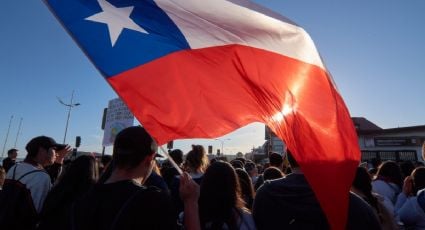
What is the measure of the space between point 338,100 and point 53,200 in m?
2.84

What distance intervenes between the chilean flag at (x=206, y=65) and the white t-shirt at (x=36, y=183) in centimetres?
177

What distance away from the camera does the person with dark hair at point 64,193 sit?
3.11m

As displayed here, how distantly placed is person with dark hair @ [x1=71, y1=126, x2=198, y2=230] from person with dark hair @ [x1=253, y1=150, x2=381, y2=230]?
2.56 ft

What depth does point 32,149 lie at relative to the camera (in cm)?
398

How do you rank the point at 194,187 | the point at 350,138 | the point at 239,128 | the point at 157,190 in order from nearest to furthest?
the point at 157,190 → the point at 194,187 → the point at 350,138 → the point at 239,128

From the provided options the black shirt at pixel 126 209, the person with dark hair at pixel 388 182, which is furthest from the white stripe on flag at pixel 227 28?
the person with dark hair at pixel 388 182

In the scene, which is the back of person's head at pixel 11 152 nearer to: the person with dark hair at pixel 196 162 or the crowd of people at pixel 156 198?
the crowd of people at pixel 156 198

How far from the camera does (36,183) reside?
3613 millimetres

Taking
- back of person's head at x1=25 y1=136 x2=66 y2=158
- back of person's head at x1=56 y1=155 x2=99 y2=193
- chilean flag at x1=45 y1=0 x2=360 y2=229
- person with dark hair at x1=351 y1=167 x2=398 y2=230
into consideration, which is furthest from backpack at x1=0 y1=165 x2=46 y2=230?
person with dark hair at x1=351 y1=167 x2=398 y2=230

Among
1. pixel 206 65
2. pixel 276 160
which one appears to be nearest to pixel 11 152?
pixel 276 160

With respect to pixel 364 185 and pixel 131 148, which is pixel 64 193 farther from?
pixel 364 185

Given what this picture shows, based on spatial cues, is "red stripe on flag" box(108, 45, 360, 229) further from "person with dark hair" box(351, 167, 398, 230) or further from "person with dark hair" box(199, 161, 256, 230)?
"person with dark hair" box(351, 167, 398, 230)

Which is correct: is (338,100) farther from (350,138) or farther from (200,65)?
(200,65)

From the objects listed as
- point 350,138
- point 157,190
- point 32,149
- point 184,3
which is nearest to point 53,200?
point 32,149
